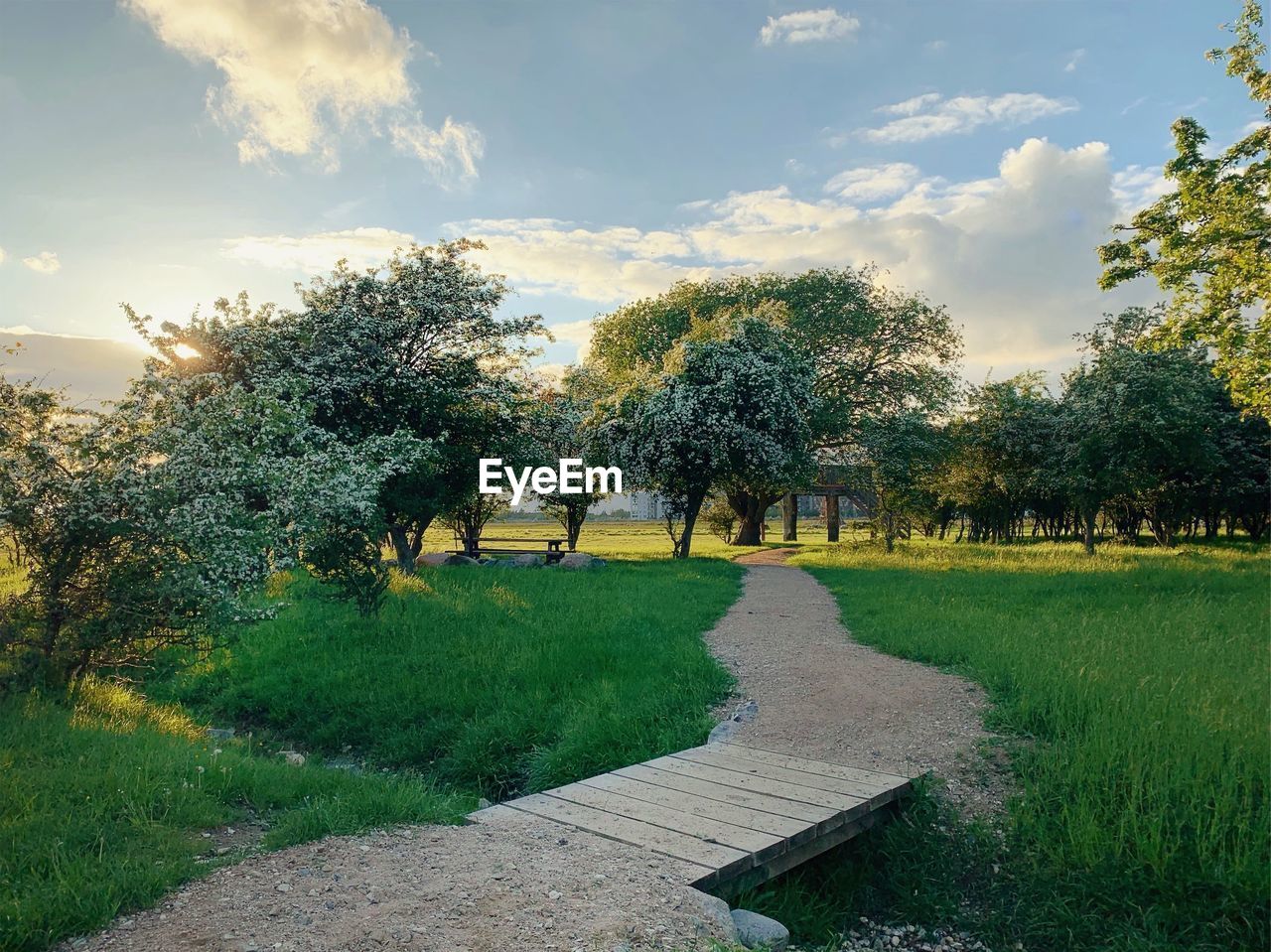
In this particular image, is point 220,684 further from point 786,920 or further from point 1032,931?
point 1032,931

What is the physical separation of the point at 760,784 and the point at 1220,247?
9.90 metres

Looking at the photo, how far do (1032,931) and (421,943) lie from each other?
3468 mm

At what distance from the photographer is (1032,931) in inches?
182

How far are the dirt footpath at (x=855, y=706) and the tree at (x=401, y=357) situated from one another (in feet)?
26.3

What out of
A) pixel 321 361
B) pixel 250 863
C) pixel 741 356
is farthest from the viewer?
pixel 741 356

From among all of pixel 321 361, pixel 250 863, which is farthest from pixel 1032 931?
pixel 321 361

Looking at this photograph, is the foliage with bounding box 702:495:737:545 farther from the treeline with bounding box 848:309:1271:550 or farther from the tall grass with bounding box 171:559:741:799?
the tall grass with bounding box 171:559:741:799

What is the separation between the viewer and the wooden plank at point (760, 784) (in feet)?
17.2

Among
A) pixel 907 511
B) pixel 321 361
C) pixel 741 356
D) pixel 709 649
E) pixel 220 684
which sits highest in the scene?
pixel 741 356

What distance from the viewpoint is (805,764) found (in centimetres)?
616

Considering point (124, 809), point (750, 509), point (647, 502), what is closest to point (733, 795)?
point (124, 809)

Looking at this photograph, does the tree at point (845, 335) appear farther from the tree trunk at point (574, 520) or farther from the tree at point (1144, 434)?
the tree at point (1144, 434)

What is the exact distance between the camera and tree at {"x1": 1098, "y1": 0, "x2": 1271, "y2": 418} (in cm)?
881

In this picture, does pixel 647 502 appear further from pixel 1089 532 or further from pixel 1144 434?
pixel 1144 434
